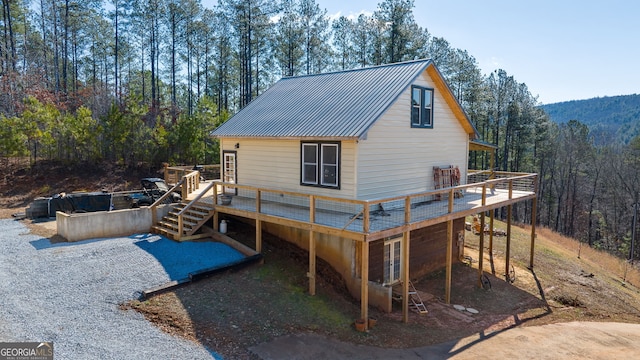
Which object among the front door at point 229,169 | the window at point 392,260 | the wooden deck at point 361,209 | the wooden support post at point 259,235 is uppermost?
the front door at point 229,169

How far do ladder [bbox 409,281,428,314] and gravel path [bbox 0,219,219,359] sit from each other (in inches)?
253

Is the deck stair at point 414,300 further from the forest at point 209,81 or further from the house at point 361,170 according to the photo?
the forest at point 209,81

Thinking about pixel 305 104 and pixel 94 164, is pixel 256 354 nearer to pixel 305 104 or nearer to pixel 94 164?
pixel 305 104

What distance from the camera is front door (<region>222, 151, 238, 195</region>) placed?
1614 centimetres

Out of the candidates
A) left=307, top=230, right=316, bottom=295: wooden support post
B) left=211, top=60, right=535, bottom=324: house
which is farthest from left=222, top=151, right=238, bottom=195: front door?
left=307, top=230, right=316, bottom=295: wooden support post

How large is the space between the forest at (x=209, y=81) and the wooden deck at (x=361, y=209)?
12.6 metres

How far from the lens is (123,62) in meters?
40.2

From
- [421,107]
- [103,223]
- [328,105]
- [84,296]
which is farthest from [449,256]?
[103,223]

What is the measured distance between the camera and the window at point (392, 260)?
13.3 m

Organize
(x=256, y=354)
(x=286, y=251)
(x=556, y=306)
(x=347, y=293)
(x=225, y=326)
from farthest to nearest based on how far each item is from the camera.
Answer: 1. (x=556, y=306)
2. (x=286, y=251)
3. (x=347, y=293)
4. (x=225, y=326)
5. (x=256, y=354)

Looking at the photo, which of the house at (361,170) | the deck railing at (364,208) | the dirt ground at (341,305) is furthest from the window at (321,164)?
the dirt ground at (341,305)

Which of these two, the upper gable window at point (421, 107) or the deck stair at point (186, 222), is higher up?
the upper gable window at point (421, 107)

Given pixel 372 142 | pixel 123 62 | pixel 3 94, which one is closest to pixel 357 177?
pixel 372 142

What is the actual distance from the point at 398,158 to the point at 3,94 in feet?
88.5
